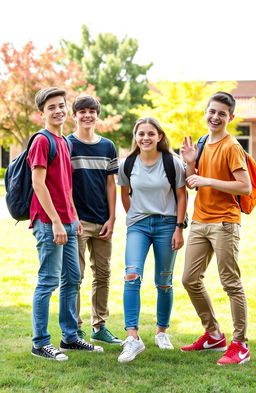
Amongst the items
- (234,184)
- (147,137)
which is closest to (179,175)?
(147,137)

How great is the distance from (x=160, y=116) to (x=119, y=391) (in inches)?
1361

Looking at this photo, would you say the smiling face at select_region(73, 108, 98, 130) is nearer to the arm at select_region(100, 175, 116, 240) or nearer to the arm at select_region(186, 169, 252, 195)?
the arm at select_region(100, 175, 116, 240)

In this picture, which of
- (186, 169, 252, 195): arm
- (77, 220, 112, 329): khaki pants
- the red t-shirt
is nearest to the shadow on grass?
(77, 220, 112, 329): khaki pants

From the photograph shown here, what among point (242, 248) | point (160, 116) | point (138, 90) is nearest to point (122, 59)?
point (138, 90)

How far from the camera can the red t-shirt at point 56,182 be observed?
4.25 metres

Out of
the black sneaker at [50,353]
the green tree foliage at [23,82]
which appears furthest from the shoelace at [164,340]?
the green tree foliage at [23,82]

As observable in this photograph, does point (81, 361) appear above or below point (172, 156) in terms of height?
below

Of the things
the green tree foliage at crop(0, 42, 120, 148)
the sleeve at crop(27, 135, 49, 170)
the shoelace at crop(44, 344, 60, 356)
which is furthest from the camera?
the green tree foliage at crop(0, 42, 120, 148)

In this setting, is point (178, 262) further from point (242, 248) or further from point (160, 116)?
point (160, 116)

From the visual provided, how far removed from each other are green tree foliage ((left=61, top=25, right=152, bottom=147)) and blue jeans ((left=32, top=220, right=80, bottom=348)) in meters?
41.0

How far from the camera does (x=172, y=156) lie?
15.3ft

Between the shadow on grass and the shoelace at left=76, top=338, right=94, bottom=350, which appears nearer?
the shadow on grass

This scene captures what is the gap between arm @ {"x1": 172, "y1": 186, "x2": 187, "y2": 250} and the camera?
4.55 m

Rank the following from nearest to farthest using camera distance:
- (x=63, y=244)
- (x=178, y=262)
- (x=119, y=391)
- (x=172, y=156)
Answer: (x=119, y=391) → (x=63, y=244) → (x=172, y=156) → (x=178, y=262)
